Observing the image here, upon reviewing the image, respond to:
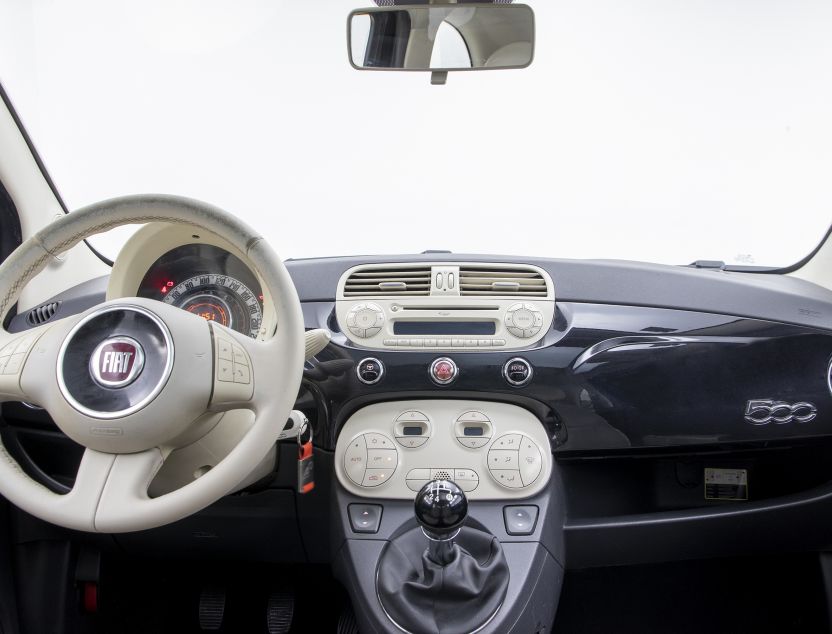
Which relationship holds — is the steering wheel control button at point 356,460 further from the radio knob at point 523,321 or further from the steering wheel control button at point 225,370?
the steering wheel control button at point 225,370

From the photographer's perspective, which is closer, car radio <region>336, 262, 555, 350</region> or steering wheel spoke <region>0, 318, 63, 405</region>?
steering wheel spoke <region>0, 318, 63, 405</region>

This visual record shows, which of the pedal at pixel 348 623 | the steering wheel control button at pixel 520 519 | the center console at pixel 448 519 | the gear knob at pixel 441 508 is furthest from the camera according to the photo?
the pedal at pixel 348 623

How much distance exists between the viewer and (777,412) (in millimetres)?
1766

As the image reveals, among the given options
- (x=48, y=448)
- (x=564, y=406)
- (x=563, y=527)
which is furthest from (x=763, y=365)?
(x=48, y=448)

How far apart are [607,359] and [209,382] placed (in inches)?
41.5

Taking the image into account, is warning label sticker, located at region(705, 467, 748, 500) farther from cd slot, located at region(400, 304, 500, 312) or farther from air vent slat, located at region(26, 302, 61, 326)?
air vent slat, located at region(26, 302, 61, 326)

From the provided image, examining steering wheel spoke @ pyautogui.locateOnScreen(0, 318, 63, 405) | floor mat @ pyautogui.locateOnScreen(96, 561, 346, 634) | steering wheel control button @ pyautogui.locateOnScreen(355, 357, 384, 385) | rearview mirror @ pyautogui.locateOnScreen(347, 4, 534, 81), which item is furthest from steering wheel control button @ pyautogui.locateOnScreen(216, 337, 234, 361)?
floor mat @ pyautogui.locateOnScreen(96, 561, 346, 634)

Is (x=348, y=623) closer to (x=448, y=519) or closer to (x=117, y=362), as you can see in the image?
(x=448, y=519)

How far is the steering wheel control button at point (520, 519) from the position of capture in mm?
1630

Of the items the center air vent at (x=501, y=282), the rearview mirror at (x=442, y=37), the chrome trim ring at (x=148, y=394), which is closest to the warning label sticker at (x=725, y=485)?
the center air vent at (x=501, y=282)

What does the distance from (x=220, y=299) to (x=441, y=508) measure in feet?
2.56

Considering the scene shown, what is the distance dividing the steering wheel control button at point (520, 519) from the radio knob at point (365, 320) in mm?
578

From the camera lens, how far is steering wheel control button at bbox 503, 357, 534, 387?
1744 millimetres

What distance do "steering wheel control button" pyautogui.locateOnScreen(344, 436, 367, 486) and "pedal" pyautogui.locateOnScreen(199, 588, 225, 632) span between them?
3.03ft
